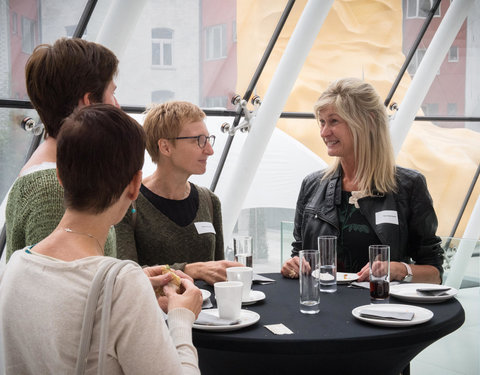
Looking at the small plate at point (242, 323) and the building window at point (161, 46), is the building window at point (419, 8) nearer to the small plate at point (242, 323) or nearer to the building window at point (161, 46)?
the building window at point (161, 46)

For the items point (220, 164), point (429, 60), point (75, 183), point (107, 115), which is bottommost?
point (220, 164)

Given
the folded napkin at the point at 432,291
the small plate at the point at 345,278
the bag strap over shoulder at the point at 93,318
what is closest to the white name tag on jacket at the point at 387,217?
the small plate at the point at 345,278

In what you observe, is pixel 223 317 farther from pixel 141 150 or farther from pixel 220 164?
pixel 220 164

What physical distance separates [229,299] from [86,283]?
737 millimetres

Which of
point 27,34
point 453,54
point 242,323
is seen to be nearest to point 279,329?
point 242,323

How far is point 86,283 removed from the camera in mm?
1151

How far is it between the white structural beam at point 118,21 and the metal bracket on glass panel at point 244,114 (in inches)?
80.6

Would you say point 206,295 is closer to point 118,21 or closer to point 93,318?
point 93,318

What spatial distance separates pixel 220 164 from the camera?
6500mm

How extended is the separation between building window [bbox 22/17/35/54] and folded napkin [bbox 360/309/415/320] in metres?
3.64

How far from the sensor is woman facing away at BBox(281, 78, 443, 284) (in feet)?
8.86

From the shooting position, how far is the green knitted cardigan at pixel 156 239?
259 centimetres

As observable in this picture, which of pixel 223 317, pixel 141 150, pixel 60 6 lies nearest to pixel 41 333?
pixel 141 150

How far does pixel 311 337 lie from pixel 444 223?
8.78 metres
